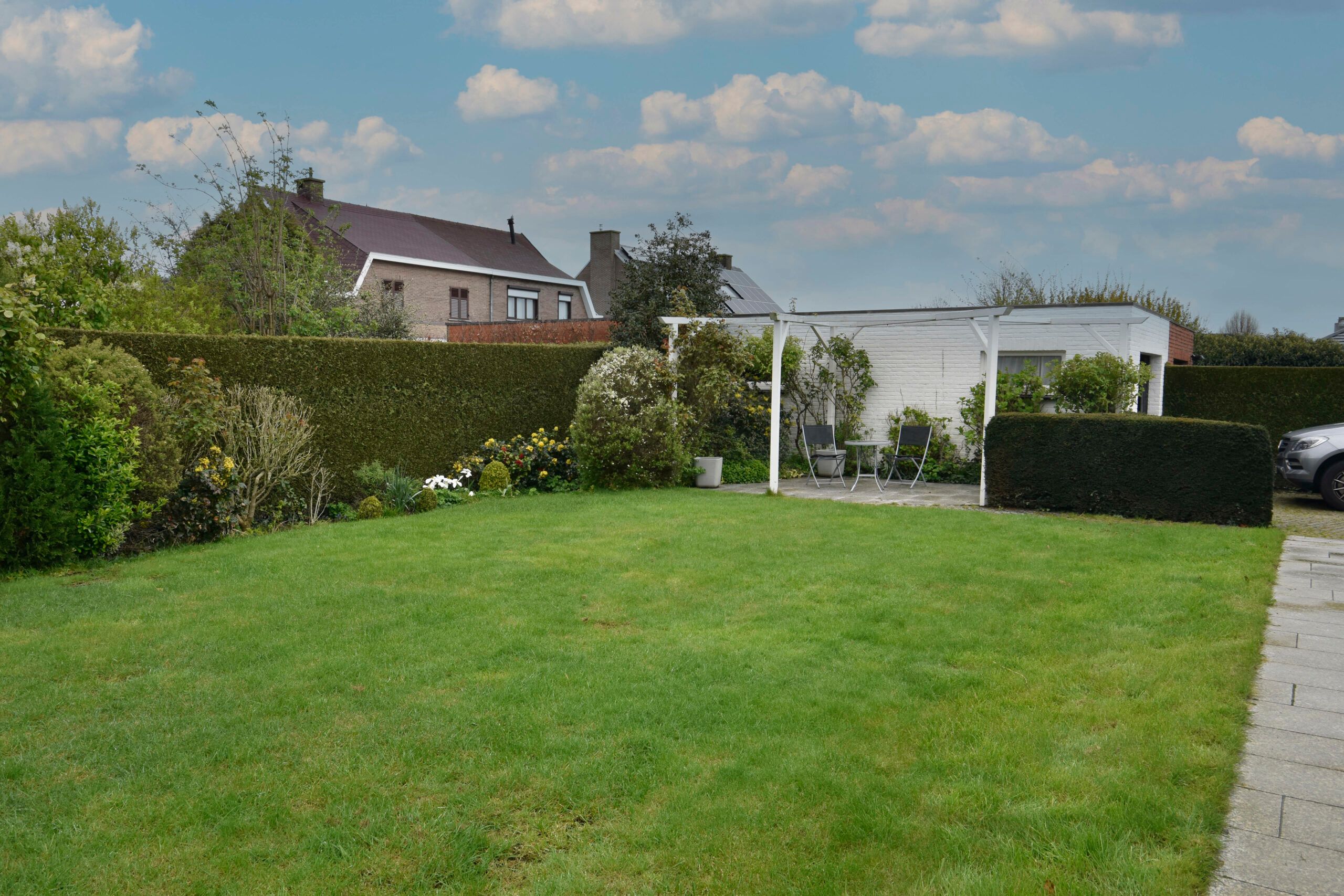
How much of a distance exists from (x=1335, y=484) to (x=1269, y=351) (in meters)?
15.0

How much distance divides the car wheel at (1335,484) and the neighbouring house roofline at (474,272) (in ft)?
69.8

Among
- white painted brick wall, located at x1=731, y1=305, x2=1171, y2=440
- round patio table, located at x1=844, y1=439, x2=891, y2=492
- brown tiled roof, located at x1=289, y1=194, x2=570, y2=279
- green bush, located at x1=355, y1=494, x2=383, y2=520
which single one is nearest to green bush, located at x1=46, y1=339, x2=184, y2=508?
green bush, located at x1=355, y1=494, x2=383, y2=520

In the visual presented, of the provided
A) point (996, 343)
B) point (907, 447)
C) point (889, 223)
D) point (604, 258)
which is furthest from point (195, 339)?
point (604, 258)

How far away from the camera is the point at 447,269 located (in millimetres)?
31703

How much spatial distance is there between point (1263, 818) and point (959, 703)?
135 cm

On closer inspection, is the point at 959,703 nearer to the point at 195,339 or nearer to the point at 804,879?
the point at 804,879

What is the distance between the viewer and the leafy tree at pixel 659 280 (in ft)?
53.2

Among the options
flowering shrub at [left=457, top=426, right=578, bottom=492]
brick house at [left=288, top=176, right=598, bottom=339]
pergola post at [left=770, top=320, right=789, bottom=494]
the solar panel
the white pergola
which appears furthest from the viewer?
the solar panel

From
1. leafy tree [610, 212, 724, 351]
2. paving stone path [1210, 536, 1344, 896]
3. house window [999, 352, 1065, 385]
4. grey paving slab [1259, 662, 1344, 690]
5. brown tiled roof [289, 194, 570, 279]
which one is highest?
brown tiled roof [289, 194, 570, 279]

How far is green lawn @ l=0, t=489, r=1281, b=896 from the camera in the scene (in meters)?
2.84

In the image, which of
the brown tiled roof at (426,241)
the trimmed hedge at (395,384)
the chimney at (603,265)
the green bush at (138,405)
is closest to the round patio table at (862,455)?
the trimmed hedge at (395,384)

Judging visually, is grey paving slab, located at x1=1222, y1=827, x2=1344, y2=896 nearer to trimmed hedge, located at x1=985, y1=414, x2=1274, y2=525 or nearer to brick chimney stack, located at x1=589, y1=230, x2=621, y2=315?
trimmed hedge, located at x1=985, y1=414, x2=1274, y2=525

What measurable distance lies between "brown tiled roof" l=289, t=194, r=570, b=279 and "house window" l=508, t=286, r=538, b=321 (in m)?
0.76

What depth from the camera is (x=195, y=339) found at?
9305mm
